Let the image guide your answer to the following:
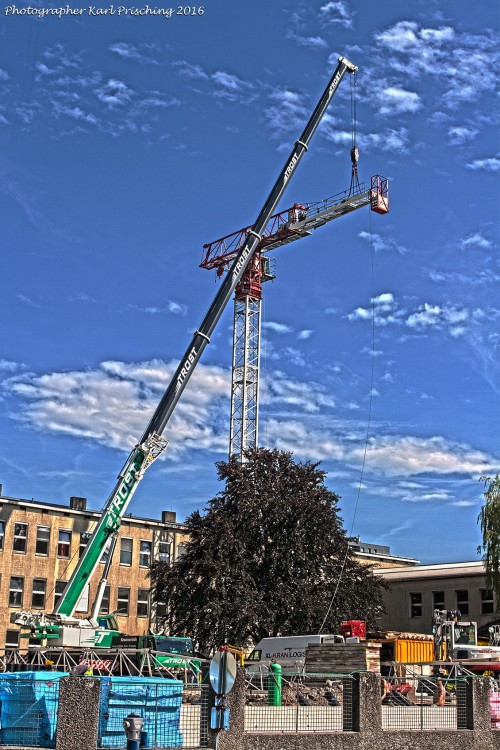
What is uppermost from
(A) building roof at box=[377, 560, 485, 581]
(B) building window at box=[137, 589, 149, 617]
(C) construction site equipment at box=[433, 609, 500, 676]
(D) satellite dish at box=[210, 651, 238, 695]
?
(A) building roof at box=[377, 560, 485, 581]

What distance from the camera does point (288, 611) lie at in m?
46.6

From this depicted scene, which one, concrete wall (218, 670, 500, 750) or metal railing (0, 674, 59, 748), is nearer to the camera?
metal railing (0, 674, 59, 748)

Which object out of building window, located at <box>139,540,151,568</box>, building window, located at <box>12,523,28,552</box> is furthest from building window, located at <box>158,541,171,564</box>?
building window, located at <box>12,523,28,552</box>

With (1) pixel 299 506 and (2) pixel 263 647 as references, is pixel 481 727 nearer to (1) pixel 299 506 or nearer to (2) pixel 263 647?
(2) pixel 263 647

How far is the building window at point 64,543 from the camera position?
6116 centimetres

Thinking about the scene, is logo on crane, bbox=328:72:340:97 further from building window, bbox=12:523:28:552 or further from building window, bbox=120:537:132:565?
building window, bbox=120:537:132:565

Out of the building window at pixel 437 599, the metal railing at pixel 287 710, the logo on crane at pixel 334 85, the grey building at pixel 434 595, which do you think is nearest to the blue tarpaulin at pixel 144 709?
the metal railing at pixel 287 710

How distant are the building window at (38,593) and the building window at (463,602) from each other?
27138mm

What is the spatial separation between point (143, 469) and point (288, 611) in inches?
528

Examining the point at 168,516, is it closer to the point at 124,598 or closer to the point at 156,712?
the point at 124,598

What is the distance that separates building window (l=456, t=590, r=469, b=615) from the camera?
64875 mm

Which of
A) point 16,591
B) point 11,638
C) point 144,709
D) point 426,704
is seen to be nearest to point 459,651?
point 426,704

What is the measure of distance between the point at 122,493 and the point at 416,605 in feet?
122

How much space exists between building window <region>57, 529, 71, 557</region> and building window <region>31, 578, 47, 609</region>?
2041mm
